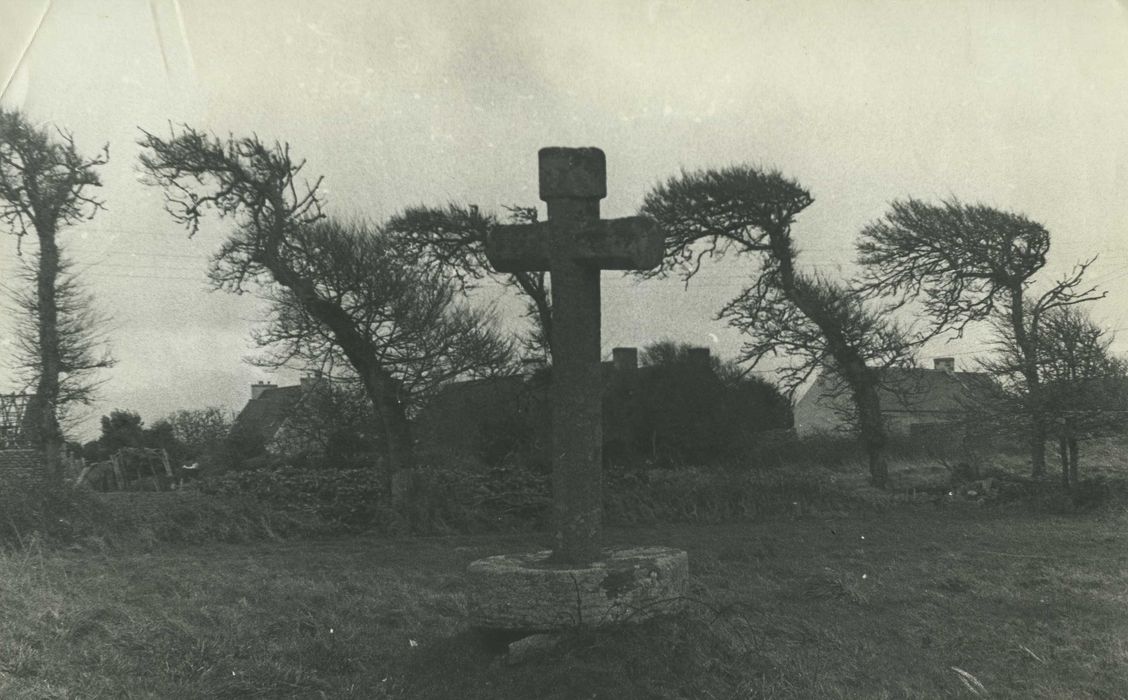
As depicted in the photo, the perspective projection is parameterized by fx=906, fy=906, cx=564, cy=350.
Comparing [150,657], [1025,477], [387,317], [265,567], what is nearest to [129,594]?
[150,657]

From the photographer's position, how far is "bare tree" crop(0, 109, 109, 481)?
14.4 m

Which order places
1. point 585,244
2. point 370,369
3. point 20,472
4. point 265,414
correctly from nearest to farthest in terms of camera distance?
point 585,244 → point 20,472 → point 370,369 → point 265,414

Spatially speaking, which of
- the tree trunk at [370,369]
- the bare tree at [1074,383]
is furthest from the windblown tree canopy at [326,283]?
the bare tree at [1074,383]

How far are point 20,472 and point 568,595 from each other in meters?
13.5

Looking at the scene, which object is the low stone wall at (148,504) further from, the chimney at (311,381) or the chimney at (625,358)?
A: the chimney at (625,358)

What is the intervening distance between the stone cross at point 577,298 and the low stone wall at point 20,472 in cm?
1085

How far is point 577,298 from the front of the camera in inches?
228

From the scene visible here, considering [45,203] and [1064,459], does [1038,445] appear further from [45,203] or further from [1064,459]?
[45,203]

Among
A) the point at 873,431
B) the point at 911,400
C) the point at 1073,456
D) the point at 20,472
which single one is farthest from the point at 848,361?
the point at 20,472

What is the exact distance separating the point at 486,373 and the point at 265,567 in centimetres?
771

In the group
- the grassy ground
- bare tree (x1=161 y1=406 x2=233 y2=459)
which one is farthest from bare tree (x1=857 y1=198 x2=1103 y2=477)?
bare tree (x1=161 y1=406 x2=233 y2=459)

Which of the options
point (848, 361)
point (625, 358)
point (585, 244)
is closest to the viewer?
point (585, 244)

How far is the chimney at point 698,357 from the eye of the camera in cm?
2345

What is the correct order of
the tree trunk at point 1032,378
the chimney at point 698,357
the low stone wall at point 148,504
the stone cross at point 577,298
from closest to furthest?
the stone cross at point 577,298 → the low stone wall at point 148,504 → the tree trunk at point 1032,378 → the chimney at point 698,357
